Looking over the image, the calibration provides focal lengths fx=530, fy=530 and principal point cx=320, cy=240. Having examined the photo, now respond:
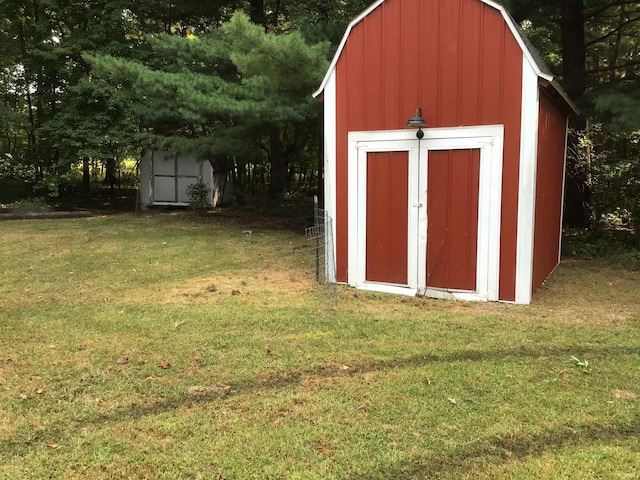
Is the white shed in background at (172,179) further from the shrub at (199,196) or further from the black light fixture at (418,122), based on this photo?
the black light fixture at (418,122)

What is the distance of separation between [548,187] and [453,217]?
1799 millimetres

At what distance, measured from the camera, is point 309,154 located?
20.7 metres

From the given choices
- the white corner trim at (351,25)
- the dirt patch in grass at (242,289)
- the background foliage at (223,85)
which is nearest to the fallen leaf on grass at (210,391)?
the dirt patch in grass at (242,289)

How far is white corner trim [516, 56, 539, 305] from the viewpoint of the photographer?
5391 millimetres

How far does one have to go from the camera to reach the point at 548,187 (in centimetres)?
681

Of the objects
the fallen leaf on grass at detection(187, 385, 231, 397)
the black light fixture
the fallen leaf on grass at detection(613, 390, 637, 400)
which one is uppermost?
the black light fixture

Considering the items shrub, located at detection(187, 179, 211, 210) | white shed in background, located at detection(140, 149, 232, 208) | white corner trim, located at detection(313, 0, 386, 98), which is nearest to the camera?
white corner trim, located at detection(313, 0, 386, 98)

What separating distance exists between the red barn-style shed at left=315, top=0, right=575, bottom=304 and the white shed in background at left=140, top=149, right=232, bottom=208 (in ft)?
32.3

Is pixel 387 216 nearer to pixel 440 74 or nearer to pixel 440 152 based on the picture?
pixel 440 152

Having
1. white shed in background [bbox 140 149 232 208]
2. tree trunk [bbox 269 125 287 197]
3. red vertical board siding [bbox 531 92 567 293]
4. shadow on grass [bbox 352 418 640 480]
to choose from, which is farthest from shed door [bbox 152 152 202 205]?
shadow on grass [bbox 352 418 640 480]

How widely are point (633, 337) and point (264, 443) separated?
3390 millimetres

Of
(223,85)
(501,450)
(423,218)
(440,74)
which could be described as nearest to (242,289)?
(423,218)

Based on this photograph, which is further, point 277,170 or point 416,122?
point 277,170

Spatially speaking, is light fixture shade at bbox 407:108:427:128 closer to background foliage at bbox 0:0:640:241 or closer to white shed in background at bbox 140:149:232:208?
background foliage at bbox 0:0:640:241
